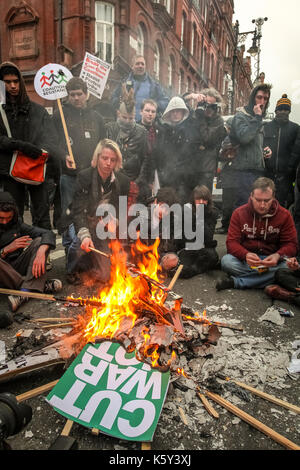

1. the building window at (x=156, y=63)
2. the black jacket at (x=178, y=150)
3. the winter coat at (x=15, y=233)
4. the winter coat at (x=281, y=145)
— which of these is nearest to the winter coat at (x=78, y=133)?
the black jacket at (x=178, y=150)

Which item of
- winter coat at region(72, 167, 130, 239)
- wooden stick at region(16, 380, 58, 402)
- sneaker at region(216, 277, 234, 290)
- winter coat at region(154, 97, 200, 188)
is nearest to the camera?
wooden stick at region(16, 380, 58, 402)

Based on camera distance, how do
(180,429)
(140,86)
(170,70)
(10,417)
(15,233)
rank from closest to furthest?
1. (10,417)
2. (180,429)
3. (15,233)
4. (140,86)
5. (170,70)

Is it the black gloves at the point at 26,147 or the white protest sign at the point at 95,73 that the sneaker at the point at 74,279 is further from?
the white protest sign at the point at 95,73

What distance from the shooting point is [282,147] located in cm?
554

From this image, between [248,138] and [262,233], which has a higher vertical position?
[248,138]

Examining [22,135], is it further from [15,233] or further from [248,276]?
[248,276]

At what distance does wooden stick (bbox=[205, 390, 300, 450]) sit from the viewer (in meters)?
1.72

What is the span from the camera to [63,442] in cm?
151

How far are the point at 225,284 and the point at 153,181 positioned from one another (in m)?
2.43

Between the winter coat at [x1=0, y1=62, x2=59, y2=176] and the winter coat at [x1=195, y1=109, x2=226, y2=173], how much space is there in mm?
2416

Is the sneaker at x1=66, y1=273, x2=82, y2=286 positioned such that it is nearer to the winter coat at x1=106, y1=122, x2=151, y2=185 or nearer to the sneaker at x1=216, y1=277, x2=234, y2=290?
the sneaker at x1=216, y1=277, x2=234, y2=290

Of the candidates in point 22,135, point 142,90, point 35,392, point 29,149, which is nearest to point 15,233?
point 29,149

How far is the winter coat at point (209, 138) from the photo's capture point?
5375 mm
